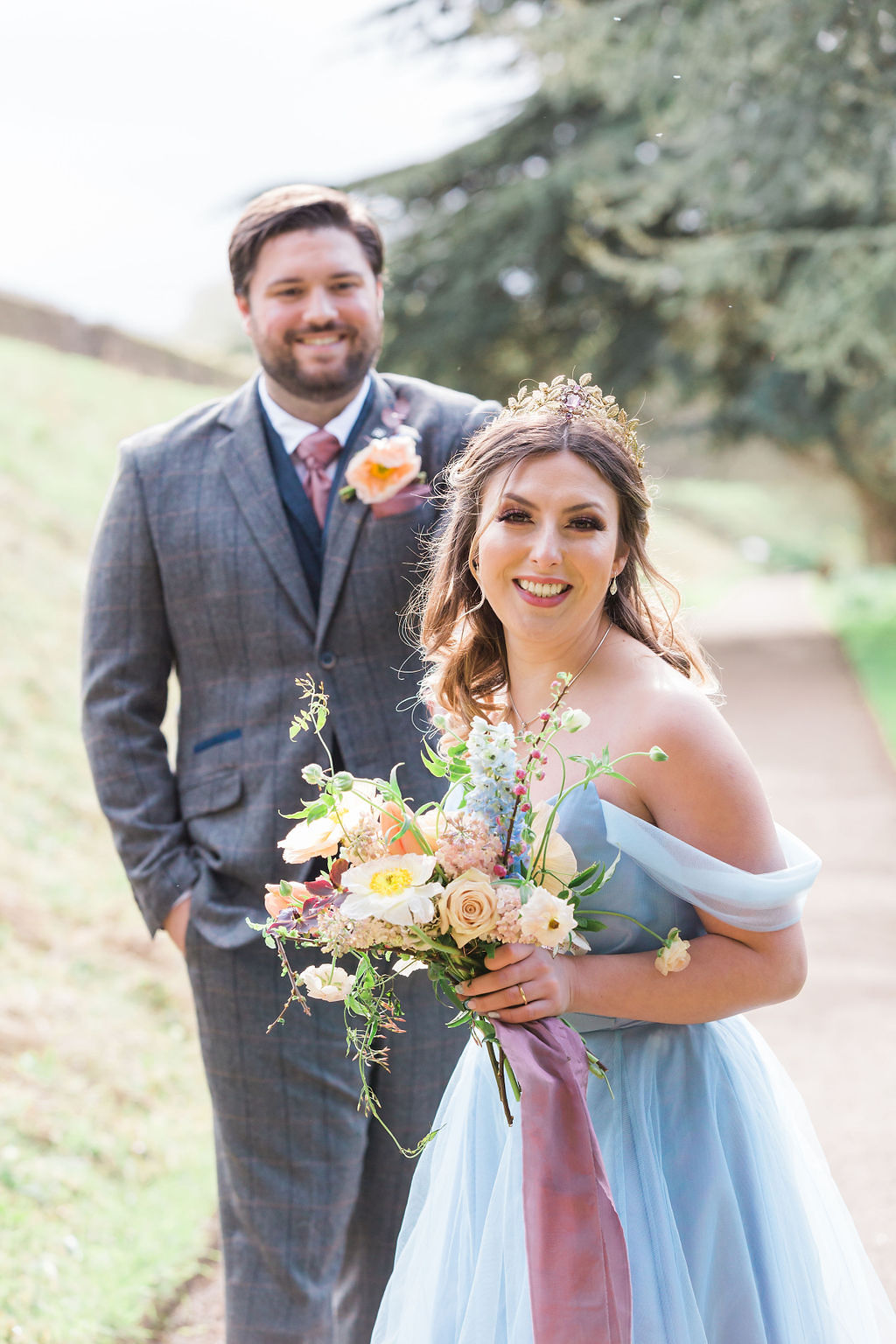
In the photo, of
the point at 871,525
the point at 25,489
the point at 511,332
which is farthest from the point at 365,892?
the point at 871,525

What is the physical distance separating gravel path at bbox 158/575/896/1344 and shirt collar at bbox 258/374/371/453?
2.29 meters

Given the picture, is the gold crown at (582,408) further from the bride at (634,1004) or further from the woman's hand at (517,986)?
the woman's hand at (517,986)

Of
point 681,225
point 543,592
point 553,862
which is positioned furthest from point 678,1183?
point 681,225

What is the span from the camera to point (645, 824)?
6.12ft

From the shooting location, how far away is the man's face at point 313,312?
290cm

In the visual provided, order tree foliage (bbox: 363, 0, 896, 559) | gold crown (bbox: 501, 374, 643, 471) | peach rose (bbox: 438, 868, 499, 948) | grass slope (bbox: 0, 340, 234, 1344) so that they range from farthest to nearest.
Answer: tree foliage (bbox: 363, 0, 896, 559), grass slope (bbox: 0, 340, 234, 1344), gold crown (bbox: 501, 374, 643, 471), peach rose (bbox: 438, 868, 499, 948)

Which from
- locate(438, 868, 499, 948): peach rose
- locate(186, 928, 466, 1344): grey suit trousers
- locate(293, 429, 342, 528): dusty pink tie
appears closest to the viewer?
locate(438, 868, 499, 948): peach rose

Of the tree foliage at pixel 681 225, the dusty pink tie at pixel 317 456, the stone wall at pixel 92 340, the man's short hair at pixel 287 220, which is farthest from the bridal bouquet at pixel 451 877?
the stone wall at pixel 92 340

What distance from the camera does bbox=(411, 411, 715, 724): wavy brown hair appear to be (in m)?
2.11

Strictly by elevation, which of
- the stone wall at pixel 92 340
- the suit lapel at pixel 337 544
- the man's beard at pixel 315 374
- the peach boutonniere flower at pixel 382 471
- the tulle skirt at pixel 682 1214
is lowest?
the tulle skirt at pixel 682 1214

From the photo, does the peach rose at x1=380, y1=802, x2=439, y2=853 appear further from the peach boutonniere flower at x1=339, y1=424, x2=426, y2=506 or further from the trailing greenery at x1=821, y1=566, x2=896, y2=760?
the trailing greenery at x1=821, y1=566, x2=896, y2=760

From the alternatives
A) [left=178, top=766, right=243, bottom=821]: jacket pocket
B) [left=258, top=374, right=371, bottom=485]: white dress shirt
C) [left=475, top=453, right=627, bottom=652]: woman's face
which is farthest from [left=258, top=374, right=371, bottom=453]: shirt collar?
[left=475, top=453, right=627, bottom=652]: woman's face

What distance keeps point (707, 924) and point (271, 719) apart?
4.17 ft

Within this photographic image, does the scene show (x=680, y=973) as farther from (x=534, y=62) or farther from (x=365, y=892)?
(x=534, y=62)
